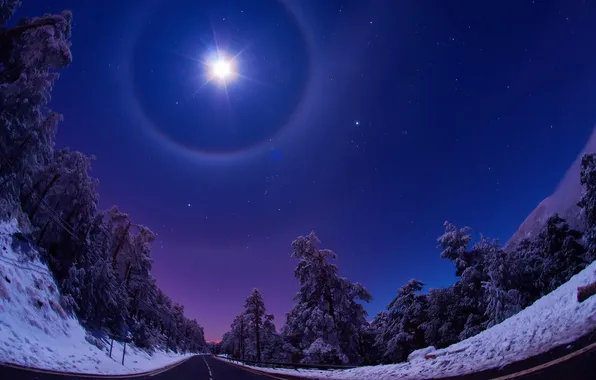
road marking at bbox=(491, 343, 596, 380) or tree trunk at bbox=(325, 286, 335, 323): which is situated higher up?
tree trunk at bbox=(325, 286, 335, 323)

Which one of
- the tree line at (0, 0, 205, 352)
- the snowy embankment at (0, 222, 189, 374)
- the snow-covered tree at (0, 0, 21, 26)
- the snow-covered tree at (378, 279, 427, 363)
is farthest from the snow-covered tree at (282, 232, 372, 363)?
the snow-covered tree at (0, 0, 21, 26)

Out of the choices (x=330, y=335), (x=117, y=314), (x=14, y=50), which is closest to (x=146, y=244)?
(x=117, y=314)

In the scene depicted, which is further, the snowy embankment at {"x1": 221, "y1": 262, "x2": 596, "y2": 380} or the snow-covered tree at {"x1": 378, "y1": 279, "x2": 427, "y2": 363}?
the snow-covered tree at {"x1": 378, "y1": 279, "x2": 427, "y2": 363}

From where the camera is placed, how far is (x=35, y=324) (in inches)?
541

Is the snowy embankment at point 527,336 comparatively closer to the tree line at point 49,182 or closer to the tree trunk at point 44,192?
the tree line at point 49,182

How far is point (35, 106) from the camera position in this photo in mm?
16609

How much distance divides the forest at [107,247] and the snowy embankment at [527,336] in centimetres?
1413

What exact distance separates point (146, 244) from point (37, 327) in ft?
84.6

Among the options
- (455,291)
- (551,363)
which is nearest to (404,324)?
(455,291)

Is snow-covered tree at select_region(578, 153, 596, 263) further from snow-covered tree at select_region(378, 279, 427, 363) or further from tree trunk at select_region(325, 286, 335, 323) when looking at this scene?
tree trunk at select_region(325, 286, 335, 323)

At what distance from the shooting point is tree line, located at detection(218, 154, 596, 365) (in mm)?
19422

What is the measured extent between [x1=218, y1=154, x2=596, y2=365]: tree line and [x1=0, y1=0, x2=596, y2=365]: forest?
0.09 metres

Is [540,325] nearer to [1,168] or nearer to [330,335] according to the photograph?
[330,335]

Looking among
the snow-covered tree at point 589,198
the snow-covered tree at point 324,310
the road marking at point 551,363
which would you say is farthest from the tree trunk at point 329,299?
the snow-covered tree at point 589,198
